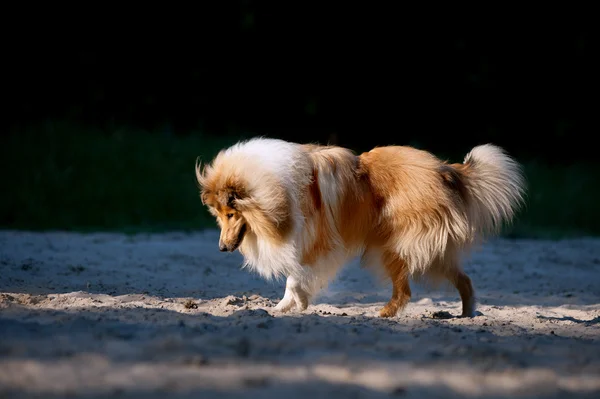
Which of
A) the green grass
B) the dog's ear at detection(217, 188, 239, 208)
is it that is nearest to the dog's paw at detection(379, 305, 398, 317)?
the dog's ear at detection(217, 188, 239, 208)

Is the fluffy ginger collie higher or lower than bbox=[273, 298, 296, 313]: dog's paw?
higher

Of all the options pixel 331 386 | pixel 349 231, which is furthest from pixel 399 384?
pixel 349 231

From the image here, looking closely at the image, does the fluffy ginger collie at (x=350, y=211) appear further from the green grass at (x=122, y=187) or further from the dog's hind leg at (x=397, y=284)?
the green grass at (x=122, y=187)

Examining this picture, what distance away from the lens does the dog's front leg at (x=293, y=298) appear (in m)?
5.59

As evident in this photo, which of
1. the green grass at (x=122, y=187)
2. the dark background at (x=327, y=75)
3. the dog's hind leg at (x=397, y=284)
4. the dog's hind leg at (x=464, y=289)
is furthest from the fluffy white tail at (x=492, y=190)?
the dark background at (x=327, y=75)

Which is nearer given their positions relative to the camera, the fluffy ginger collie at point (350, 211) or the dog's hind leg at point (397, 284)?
the fluffy ginger collie at point (350, 211)

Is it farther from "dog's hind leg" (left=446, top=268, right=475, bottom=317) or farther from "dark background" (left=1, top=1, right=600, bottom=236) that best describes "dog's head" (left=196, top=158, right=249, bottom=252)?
"dark background" (left=1, top=1, right=600, bottom=236)

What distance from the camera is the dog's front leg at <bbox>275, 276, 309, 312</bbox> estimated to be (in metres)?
5.59

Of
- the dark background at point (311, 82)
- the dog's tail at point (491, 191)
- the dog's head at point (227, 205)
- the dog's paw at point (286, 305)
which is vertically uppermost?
the dark background at point (311, 82)

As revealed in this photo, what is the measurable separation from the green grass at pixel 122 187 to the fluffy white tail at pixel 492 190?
5341 millimetres

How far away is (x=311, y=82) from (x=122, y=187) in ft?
16.0

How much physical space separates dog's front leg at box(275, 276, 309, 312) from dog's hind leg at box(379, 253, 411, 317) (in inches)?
24.0

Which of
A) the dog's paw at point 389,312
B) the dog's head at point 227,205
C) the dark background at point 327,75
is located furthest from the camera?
the dark background at point 327,75

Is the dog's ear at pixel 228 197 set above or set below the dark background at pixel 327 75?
below
